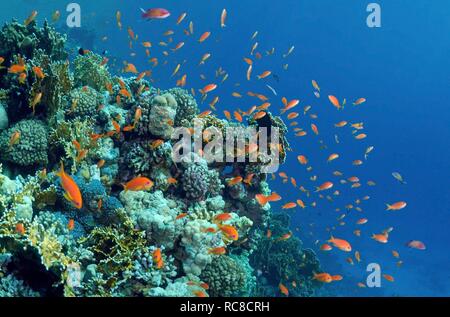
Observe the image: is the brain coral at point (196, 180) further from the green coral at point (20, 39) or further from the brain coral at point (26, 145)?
the green coral at point (20, 39)

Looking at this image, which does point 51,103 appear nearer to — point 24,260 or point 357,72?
point 24,260

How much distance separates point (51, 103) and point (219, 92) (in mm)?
95768

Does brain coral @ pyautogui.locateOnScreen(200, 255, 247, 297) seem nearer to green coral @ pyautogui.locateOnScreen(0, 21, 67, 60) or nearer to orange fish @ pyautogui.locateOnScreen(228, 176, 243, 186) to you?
orange fish @ pyautogui.locateOnScreen(228, 176, 243, 186)

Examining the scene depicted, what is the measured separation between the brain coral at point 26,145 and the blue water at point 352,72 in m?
40.1

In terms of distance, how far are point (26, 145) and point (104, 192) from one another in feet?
5.66

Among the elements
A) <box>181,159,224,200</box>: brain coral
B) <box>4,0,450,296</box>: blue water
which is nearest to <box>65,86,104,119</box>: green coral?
<box>181,159,224,200</box>: brain coral

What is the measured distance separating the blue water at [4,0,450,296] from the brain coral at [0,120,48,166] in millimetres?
40143

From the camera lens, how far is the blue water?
66.5 meters

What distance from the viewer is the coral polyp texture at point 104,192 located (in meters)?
4.69

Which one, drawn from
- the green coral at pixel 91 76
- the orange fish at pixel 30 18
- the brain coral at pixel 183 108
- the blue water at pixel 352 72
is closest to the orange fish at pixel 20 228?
the brain coral at pixel 183 108

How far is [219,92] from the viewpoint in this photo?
330 feet

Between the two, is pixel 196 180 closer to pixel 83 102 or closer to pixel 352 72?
pixel 83 102

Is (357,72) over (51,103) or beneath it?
over
